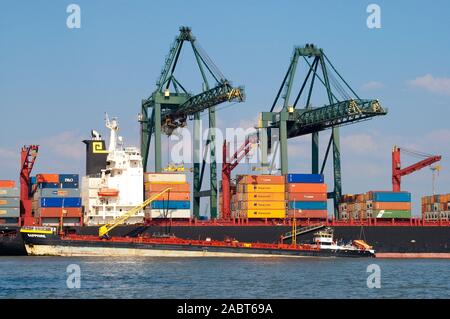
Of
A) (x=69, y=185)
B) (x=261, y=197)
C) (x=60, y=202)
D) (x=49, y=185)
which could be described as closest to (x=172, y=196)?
(x=261, y=197)

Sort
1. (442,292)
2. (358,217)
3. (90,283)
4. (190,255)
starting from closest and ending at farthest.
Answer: (442,292), (90,283), (190,255), (358,217)

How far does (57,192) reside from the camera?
252 feet

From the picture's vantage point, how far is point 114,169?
80.2 m

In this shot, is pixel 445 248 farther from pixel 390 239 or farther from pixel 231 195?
pixel 231 195

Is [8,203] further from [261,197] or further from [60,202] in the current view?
[261,197]

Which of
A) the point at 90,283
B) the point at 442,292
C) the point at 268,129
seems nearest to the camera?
the point at 442,292

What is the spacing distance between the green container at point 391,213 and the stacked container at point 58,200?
2872cm

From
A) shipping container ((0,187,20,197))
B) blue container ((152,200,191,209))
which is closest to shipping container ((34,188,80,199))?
shipping container ((0,187,20,197))

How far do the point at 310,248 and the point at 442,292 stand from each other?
103ft

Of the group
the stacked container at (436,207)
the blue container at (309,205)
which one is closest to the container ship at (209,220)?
the blue container at (309,205)

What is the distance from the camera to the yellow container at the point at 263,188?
79.5 m

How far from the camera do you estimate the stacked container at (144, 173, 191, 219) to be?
79.0 metres
